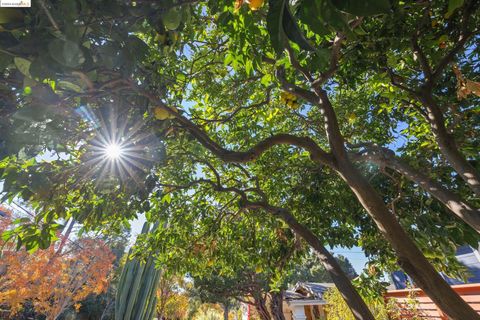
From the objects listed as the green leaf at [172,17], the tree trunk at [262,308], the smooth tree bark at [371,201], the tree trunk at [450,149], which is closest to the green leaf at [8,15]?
the green leaf at [172,17]

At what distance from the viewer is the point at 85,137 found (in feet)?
7.07

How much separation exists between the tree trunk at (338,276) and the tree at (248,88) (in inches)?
2.4

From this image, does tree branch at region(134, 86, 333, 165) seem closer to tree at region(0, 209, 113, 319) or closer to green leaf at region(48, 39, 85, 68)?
green leaf at region(48, 39, 85, 68)

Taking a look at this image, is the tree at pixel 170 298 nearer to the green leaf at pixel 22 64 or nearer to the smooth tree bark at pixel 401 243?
the smooth tree bark at pixel 401 243

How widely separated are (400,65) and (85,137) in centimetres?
409

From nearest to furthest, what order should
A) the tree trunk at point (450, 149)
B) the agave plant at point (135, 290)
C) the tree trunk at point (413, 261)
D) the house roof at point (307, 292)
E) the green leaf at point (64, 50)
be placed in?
the green leaf at point (64, 50), the tree trunk at point (413, 261), the tree trunk at point (450, 149), the agave plant at point (135, 290), the house roof at point (307, 292)

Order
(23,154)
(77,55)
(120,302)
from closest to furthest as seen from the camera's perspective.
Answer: (77,55) < (23,154) < (120,302)

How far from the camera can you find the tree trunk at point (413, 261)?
1.65 m

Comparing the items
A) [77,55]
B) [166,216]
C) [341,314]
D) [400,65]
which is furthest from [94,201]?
[341,314]

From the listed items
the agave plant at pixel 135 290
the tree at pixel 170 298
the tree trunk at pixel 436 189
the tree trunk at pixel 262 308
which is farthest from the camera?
the tree at pixel 170 298

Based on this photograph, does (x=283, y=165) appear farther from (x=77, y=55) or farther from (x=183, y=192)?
(x=77, y=55)

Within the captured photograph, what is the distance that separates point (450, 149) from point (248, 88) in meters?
2.73

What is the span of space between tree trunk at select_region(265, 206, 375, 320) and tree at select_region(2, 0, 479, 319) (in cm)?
6

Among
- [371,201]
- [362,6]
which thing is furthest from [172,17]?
[371,201]
